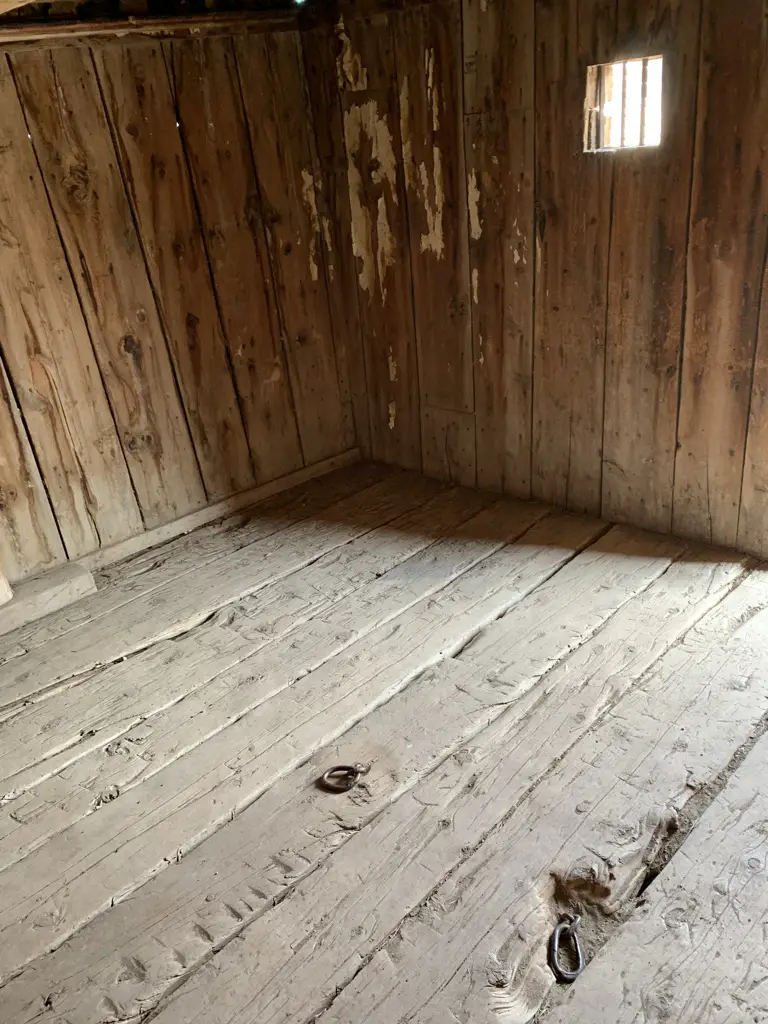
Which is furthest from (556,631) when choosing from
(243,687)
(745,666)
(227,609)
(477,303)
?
(477,303)

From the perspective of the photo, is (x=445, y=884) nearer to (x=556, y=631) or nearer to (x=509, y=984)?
(x=509, y=984)

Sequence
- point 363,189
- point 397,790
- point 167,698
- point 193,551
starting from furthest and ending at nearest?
point 363,189 < point 193,551 < point 167,698 < point 397,790

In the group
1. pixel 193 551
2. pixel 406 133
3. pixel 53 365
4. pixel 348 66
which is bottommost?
pixel 193 551

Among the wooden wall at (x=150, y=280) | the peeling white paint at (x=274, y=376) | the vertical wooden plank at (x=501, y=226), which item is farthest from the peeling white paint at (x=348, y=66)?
the peeling white paint at (x=274, y=376)

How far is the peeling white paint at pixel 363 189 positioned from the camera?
2512mm

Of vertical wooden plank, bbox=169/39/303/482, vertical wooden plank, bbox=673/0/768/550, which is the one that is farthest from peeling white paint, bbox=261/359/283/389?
vertical wooden plank, bbox=673/0/768/550

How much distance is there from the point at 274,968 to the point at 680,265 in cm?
184

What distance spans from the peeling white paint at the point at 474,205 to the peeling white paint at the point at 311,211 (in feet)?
2.09

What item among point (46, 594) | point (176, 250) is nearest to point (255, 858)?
point (46, 594)

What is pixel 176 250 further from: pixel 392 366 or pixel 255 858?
pixel 255 858

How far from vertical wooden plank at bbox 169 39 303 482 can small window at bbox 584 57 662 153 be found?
112cm

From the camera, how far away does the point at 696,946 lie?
3.75 feet

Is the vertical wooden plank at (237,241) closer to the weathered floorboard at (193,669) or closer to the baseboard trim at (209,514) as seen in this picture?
the baseboard trim at (209,514)

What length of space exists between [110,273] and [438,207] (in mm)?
1049
